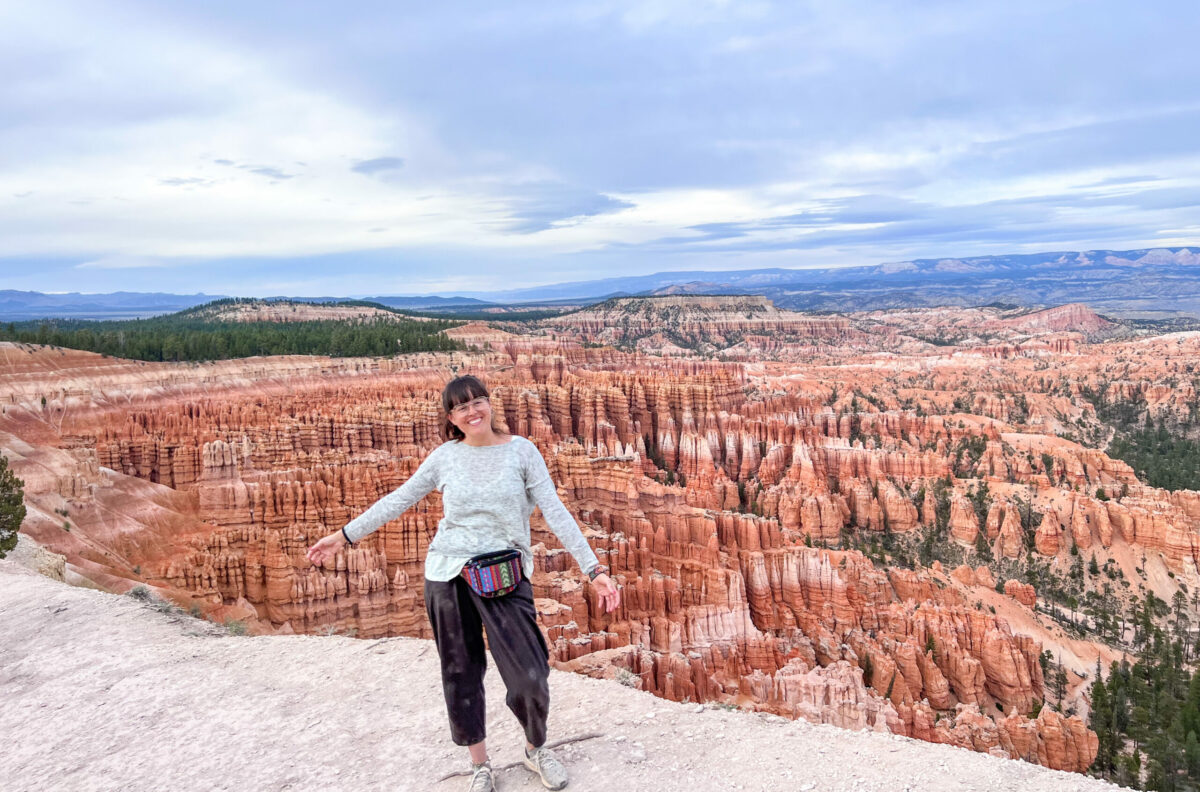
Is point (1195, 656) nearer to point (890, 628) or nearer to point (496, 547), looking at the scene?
point (890, 628)

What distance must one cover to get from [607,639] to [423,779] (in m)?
11.9

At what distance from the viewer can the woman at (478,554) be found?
14.4 feet

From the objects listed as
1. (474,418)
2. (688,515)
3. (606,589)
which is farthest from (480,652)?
(688,515)

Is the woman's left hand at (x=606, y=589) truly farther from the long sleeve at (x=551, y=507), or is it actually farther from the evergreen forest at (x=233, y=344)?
the evergreen forest at (x=233, y=344)

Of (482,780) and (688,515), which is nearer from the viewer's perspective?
(482,780)

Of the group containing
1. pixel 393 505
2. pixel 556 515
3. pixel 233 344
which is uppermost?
pixel 233 344

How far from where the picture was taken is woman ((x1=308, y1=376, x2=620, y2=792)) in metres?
4.38

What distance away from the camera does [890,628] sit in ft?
77.2

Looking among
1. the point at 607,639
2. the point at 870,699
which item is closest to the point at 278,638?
the point at 607,639

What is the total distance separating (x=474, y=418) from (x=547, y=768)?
7.74ft

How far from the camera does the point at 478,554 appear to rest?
14.3 feet

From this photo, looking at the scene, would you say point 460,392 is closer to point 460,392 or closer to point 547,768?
point 460,392

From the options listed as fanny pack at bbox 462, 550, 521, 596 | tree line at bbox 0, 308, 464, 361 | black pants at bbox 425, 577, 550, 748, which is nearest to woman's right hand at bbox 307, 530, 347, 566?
black pants at bbox 425, 577, 550, 748

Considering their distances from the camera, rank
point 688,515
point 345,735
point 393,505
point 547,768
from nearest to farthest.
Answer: point 547,768 → point 393,505 → point 345,735 → point 688,515
